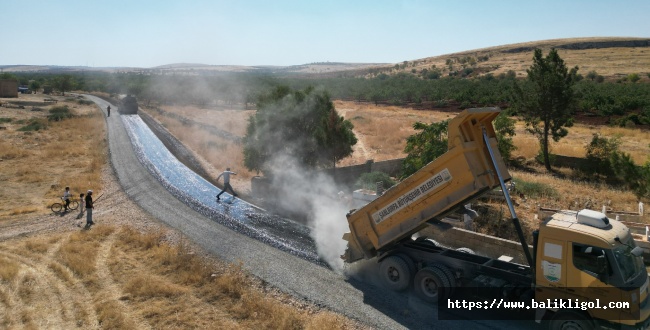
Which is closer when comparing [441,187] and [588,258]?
[588,258]

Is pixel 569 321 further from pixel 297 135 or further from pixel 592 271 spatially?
pixel 297 135

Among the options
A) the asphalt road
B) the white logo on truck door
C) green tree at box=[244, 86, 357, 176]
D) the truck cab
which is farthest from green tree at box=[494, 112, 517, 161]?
the truck cab

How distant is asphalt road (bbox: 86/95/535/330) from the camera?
9.10 meters

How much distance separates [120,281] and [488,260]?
9077 mm

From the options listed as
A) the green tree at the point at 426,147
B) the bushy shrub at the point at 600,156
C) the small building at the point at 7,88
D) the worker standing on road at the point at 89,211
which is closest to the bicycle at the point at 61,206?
the worker standing on road at the point at 89,211

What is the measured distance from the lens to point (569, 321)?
7871 millimetres

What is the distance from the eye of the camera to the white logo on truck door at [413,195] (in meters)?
9.38

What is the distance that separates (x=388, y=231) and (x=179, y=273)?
18.3ft

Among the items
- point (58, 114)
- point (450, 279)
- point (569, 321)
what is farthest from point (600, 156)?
point (58, 114)

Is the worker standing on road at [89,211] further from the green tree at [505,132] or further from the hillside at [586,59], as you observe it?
the hillside at [586,59]

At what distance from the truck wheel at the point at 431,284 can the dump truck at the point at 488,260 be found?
0.02 metres

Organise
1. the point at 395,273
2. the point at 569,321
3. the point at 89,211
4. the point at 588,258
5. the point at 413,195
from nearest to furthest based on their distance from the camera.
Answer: the point at 588,258 < the point at 569,321 < the point at 413,195 < the point at 395,273 < the point at 89,211

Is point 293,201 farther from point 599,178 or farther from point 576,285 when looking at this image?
point 599,178

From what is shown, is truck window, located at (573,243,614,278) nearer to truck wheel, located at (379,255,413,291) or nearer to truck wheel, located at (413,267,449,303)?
truck wheel, located at (413,267,449,303)
